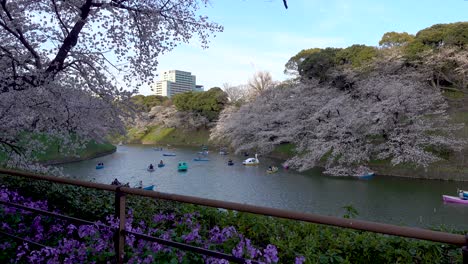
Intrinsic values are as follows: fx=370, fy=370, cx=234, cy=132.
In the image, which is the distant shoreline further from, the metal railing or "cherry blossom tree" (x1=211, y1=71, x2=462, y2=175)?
the metal railing

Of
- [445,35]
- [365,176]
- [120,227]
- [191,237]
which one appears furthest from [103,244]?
[445,35]

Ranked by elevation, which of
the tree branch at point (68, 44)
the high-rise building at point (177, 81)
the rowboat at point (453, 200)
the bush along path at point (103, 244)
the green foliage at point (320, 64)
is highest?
the high-rise building at point (177, 81)

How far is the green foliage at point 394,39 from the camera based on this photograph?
99.1 ft

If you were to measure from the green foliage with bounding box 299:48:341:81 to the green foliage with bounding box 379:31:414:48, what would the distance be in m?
3.92

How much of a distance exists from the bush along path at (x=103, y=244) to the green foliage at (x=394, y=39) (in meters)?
30.9

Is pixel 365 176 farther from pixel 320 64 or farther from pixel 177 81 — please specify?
pixel 177 81

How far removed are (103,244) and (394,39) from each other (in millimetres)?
32578

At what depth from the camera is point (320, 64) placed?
30.0 m

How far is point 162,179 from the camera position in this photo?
2089 cm

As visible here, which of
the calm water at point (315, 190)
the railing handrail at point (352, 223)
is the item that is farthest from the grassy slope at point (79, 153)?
the railing handrail at point (352, 223)

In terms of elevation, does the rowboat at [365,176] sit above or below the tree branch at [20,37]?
below

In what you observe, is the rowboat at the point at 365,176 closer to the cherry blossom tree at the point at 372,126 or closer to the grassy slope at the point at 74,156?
the cherry blossom tree at the point at 372,126

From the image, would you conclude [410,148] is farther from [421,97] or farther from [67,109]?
[67,109]

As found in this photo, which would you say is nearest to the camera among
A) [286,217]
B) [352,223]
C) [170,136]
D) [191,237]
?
[352,223]
